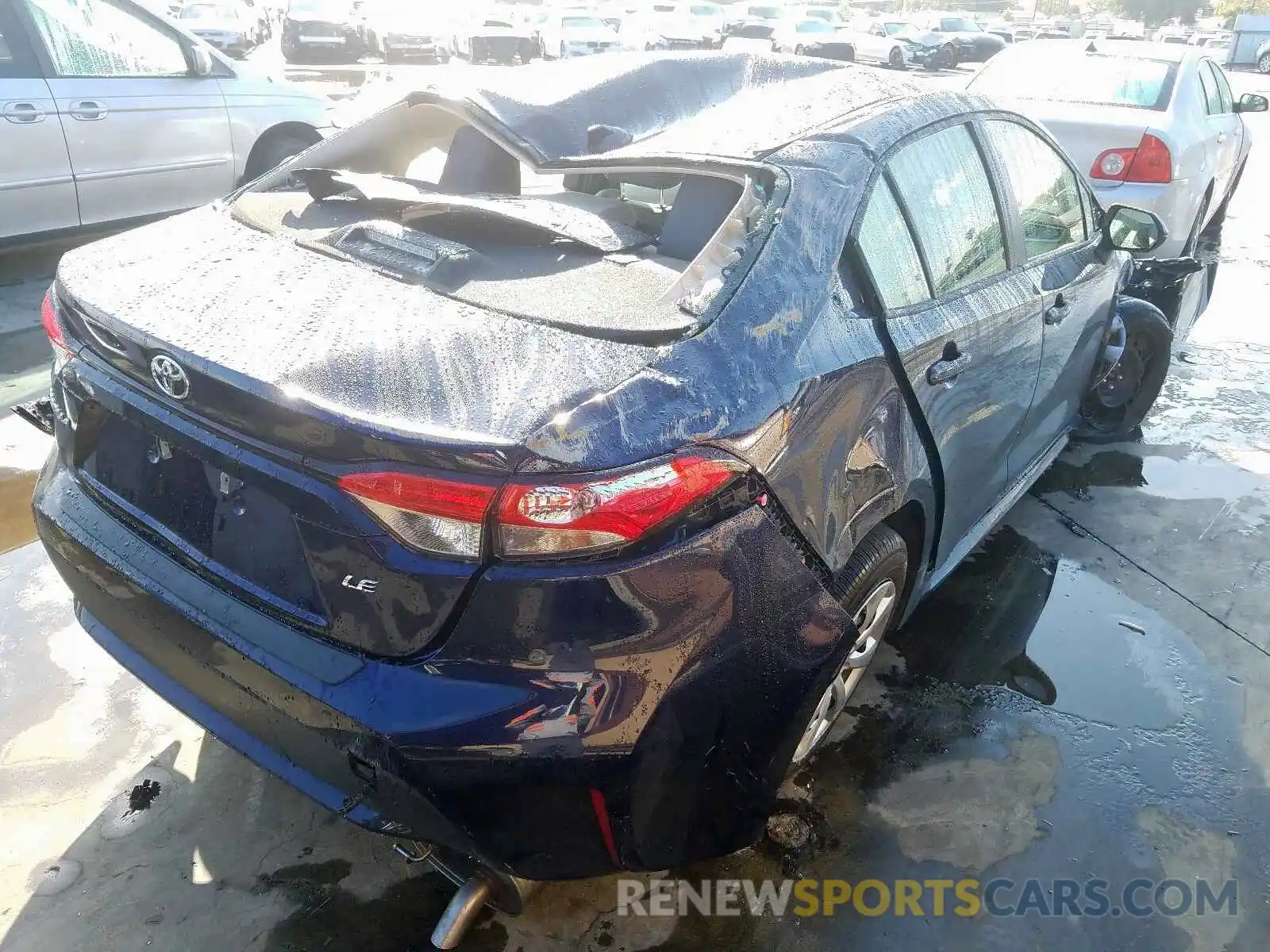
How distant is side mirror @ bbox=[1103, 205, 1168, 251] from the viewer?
12.2 feet

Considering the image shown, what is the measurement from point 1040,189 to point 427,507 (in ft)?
8.67

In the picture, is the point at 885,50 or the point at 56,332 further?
the point at 885,50

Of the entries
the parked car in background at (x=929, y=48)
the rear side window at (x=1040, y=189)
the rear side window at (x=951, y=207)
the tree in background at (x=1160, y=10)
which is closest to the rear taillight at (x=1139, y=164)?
the rear side window at (x=1040, y=189)

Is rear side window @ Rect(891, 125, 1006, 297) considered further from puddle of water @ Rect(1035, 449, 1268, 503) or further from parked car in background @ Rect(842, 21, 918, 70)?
parked car in background @ Rect(842, 21, 918, 70)

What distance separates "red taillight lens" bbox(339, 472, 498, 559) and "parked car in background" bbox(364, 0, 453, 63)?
24.3 m

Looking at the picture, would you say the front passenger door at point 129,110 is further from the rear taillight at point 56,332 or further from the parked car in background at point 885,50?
the parked car in background at point 885,50

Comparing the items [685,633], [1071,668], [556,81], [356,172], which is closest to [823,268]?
[685,633]

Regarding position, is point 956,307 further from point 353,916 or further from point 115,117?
point 115,117

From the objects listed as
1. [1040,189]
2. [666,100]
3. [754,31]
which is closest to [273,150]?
[666,100]

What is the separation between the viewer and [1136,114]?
6145 mm

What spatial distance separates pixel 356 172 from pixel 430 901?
6.68 ft

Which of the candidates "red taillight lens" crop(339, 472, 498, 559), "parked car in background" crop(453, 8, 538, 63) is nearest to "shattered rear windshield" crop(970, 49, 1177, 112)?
"red taillight lens" crop(339, 472, 498, 559)

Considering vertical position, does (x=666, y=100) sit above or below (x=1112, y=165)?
above

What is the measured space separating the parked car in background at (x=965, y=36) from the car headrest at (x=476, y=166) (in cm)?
3064
